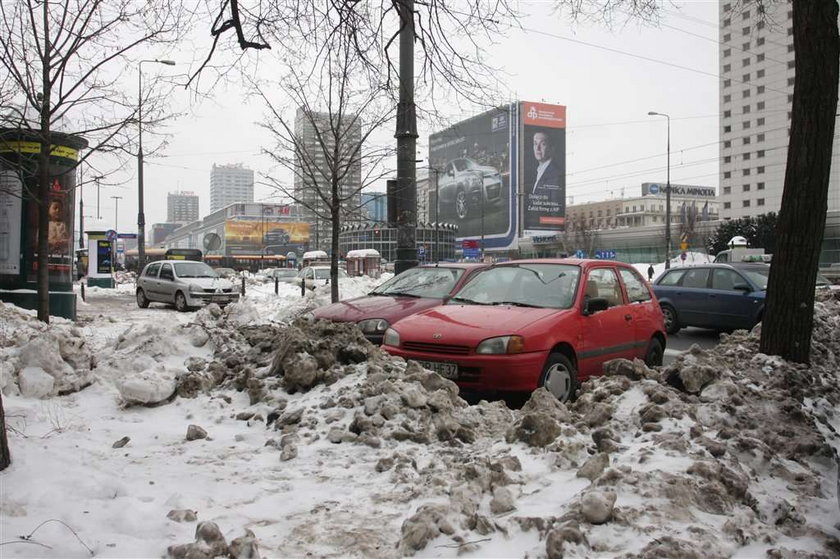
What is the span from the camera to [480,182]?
11962 cm

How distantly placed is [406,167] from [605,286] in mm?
3946

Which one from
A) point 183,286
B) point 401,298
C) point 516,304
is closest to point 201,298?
point 183,286

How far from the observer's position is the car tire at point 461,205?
12288 cm

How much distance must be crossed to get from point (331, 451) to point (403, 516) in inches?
42.1

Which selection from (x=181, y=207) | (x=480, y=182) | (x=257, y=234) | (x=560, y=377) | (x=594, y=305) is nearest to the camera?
(x=560, y=377)

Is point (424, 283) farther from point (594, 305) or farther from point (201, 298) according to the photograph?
point (201, 298)

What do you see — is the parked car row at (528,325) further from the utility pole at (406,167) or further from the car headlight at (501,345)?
the utility pole at (406,167)

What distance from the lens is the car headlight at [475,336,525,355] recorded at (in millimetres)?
5680

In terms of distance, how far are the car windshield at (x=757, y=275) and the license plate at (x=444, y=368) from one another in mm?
8249

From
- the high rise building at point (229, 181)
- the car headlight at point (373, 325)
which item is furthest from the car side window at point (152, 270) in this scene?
the high rise building at point (229, 181)

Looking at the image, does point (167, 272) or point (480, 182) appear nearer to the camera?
point (167, 272)

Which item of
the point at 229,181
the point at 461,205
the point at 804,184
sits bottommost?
the point at 804,184

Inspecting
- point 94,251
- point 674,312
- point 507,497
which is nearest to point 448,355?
point 507,497

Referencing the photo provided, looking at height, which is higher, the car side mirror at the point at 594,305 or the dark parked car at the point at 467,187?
the dark parked car at the point at 467,187
